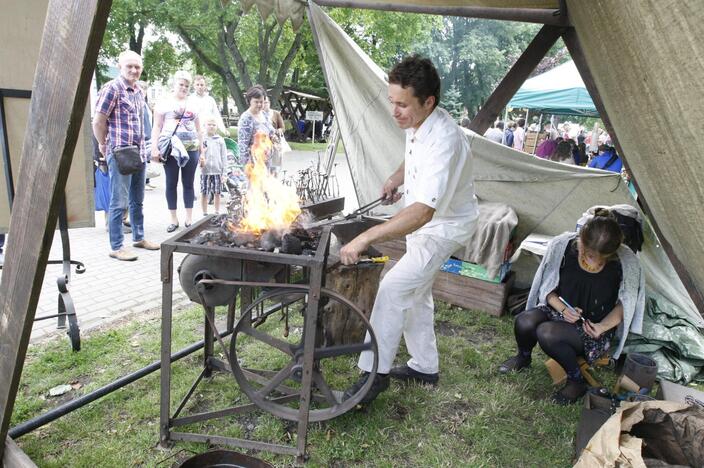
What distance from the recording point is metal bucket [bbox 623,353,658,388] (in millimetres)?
2908

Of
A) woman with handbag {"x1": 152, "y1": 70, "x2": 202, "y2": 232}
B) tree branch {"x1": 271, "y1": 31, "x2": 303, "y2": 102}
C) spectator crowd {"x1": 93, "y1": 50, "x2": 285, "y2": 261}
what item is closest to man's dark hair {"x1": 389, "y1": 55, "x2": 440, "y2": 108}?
spectator crowd {"x1": 93, "y1": 50, "x2": 285, "y2": 261}

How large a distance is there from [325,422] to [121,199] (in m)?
3.70

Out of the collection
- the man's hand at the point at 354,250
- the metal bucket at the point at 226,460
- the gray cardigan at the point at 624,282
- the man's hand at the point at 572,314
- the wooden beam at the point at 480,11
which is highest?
the wooden beam at the point at 480,11

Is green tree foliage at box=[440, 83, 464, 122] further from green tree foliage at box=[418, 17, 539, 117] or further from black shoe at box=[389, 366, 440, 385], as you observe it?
black shoe at box=[389, 366, 440, 385]

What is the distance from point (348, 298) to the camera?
3.49 meters

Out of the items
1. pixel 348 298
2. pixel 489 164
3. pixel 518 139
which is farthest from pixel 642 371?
pixel 518 139

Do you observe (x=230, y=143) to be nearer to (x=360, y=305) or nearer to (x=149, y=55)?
(x=360, y=305)

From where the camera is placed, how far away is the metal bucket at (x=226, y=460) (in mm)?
2107

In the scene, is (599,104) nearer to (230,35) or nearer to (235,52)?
(235,52)

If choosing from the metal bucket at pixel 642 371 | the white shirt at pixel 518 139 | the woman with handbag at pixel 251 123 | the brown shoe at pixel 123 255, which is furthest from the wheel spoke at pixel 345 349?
the white shirt at pixel 518 139

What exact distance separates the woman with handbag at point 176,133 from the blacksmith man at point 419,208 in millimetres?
4131

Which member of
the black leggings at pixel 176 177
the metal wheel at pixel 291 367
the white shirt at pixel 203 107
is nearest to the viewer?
the metal wheel at pixel 291 367

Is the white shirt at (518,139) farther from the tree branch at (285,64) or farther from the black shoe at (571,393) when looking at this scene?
the black shoe at (571,393)

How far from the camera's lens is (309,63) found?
25391 mm
